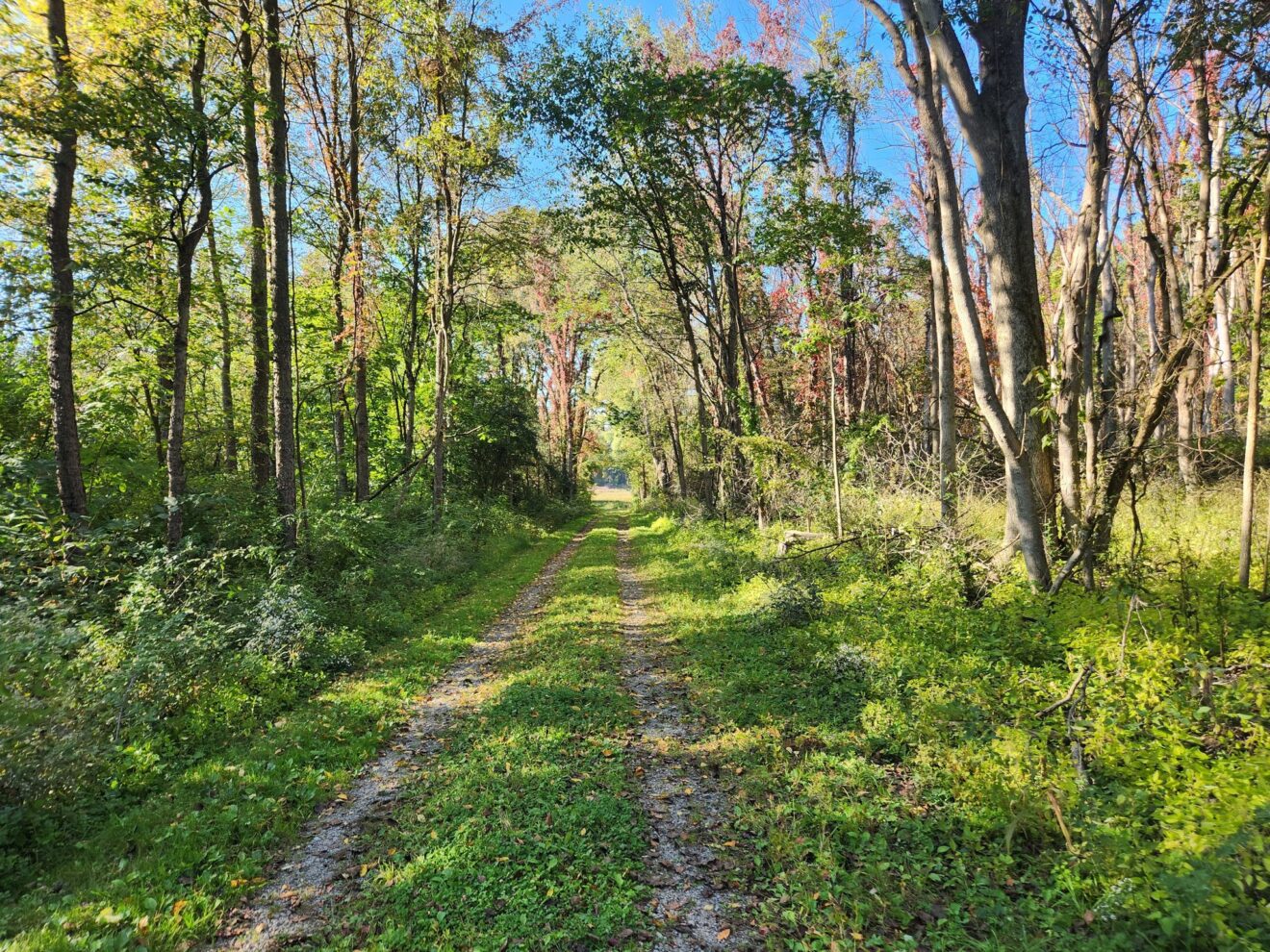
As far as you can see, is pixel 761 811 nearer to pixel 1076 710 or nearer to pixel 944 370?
pixel 1076 710

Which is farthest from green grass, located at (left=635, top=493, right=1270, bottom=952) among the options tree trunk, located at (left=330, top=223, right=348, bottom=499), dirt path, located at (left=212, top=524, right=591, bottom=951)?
tree trunk, located at (left=330, top=223, right=348, bottom=499)

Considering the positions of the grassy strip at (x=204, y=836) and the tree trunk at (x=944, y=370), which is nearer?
the grassy strip at (x=204, y=836)

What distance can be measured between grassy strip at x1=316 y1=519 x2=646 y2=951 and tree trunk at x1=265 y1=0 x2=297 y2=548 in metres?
6.30

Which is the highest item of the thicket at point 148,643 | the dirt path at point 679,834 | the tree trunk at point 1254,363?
the tree trunk at point 1254,363

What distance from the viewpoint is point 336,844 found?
4.14 m

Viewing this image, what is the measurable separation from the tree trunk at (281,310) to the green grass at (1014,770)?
799 centimetres

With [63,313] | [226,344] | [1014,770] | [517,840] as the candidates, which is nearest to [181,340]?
[63,313]

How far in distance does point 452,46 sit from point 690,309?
980 cm

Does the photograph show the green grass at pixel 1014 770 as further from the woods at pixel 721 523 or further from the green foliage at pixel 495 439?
the green foliage at pixel 495 439

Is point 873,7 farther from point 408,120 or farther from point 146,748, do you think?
point 408,120

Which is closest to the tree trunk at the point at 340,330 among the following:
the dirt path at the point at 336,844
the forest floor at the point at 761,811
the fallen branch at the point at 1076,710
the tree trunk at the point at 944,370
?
the dirt path at the point at 336,844

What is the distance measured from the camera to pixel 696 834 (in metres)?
4.18

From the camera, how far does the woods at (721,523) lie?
12.2ft

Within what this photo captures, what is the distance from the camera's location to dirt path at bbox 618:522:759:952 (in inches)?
130
